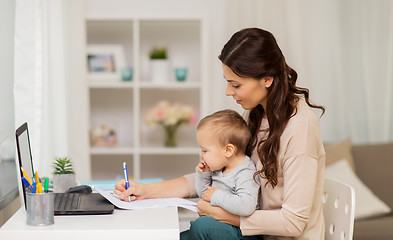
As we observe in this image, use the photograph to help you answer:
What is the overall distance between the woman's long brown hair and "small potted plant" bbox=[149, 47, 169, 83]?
1.97 m

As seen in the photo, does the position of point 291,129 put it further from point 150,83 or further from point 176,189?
point 150,83

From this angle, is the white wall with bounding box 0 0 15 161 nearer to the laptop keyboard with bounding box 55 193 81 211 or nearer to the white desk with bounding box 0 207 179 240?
the laptop keyboard with bounding box 55 193 81 211

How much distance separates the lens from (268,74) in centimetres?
153

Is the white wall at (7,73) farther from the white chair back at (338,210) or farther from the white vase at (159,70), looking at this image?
the white vase at (159,70)

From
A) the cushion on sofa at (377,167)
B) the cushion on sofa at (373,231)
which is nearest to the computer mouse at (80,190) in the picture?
the cushion on sofa at (373,231)

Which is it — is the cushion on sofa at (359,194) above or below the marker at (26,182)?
below

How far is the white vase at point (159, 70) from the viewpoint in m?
3.51

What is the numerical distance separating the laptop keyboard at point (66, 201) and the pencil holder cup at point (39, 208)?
0.13 meters

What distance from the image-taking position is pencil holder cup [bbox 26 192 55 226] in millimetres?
1256

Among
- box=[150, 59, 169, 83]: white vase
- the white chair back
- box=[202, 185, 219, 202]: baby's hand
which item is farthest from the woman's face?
box=[150, 59, 169, 83]: white vase

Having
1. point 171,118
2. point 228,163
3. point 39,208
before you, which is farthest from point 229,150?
point 171,118

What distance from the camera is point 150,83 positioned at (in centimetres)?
349

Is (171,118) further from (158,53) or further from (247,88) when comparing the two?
(247,88)

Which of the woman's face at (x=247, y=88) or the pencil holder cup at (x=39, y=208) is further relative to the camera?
the woman's face at (x=247, y=88)
